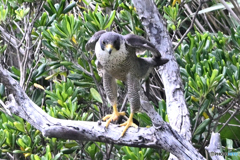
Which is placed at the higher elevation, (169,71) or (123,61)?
(123,61)

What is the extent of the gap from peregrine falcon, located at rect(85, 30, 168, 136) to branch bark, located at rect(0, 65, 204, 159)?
0.20 feet

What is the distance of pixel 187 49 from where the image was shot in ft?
9.02

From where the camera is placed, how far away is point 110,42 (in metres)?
1.96

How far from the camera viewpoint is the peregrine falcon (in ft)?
6.57

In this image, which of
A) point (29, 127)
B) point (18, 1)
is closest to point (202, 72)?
point (29, 127)

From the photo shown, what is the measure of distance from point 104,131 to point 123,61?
1.39 ft

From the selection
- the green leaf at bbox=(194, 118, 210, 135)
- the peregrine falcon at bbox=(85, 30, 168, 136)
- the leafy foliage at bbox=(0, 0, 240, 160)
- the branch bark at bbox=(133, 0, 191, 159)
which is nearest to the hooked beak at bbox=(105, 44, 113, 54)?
the peregrine falcon at bbox=(85, 30, 168, 136)

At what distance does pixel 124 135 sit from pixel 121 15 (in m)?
1.25

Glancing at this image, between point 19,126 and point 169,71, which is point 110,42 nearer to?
point 169,71

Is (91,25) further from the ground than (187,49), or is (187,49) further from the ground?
(91,25)

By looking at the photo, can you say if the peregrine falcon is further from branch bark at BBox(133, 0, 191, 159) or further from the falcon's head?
branch bark at BBox(133, 0, 191, 159)

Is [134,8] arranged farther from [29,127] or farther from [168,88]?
[29,127]

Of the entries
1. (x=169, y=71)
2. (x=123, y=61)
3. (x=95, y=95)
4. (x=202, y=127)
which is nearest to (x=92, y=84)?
(x=95, y=95)

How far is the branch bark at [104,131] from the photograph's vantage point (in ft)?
6.18
